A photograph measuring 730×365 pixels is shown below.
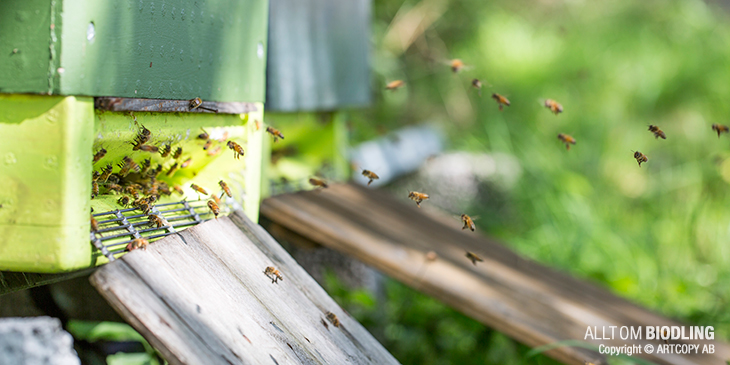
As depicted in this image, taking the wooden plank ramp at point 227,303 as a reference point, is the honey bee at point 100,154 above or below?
above

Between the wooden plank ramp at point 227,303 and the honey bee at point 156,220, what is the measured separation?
65 millimetres

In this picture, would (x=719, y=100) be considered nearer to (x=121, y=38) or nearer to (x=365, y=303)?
(x=365, y=303)

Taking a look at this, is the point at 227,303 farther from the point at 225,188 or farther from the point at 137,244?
the point at 225,188

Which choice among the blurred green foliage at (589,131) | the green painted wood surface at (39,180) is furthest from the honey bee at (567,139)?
the green painted wood surface at (39,180)

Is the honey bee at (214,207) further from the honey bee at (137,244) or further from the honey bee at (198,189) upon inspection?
the honey bee at (137,244)

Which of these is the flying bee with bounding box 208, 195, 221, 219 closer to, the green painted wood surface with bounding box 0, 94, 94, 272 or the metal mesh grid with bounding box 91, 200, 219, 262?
the metal mesh grid with bounding box 91, 200, 219, 262

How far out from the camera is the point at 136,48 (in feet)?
3.34

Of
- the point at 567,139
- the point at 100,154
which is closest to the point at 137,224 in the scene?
the point at 100,154

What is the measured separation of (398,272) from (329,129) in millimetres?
1143

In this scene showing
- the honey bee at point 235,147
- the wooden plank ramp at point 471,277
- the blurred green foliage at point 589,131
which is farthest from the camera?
the blurred green foliage at point 589,131

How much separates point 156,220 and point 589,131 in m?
4.41

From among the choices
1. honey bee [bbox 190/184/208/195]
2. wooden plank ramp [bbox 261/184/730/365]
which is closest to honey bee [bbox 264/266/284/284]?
honey bee [bbox 190/184/208/195]

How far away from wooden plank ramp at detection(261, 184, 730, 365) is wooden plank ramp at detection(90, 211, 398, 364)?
54 cm

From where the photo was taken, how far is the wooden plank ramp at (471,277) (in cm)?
173
